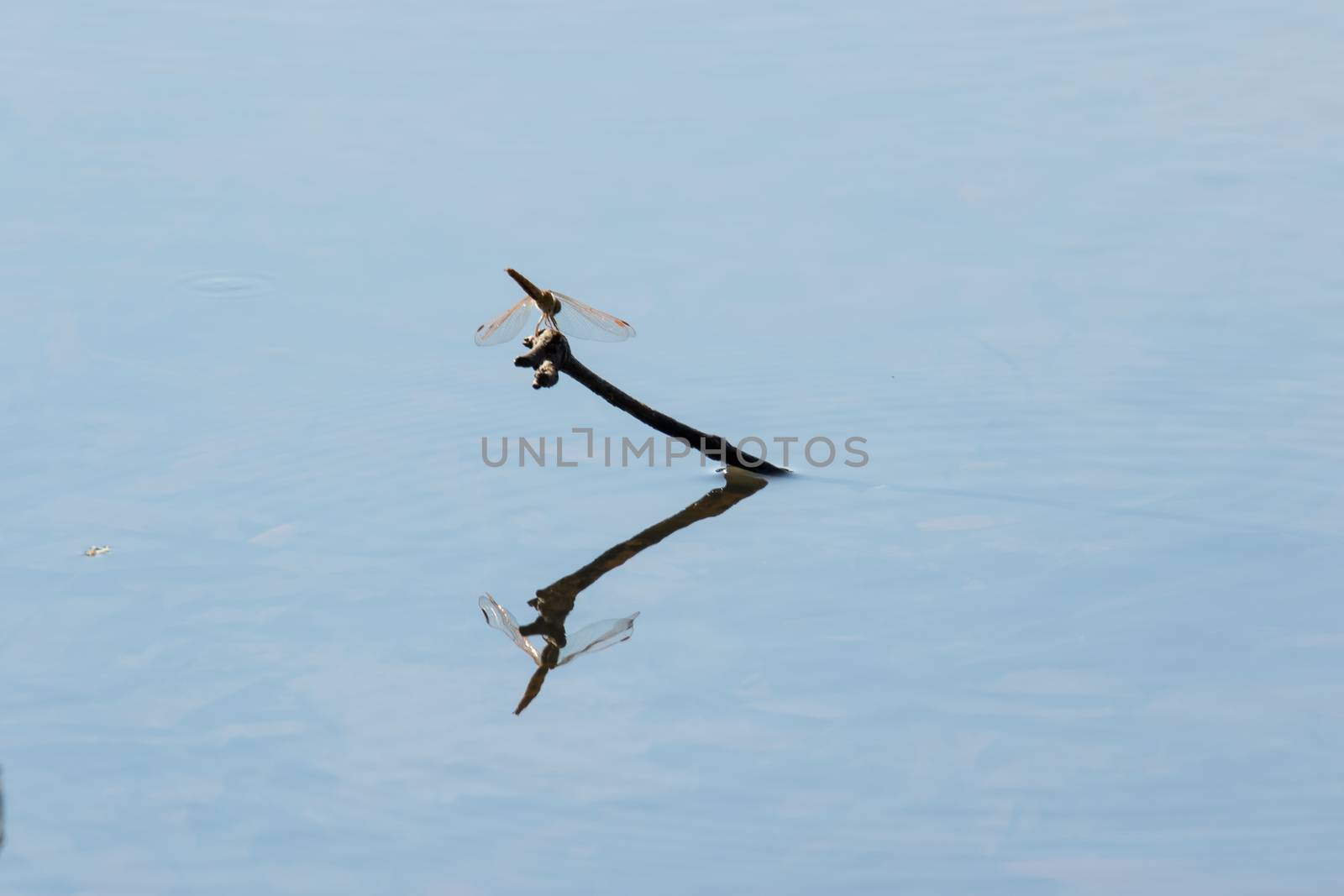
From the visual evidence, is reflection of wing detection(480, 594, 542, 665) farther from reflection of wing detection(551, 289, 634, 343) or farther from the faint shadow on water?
reflection of wing detection(551, 289, 634, 343)

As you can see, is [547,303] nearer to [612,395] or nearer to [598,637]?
[612,395]

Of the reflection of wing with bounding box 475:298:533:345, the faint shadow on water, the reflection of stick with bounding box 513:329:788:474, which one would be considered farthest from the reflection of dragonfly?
the reflection of wing with bounding box 475:298:533:345

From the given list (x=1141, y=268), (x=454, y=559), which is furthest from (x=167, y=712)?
(x=1141, y=268)

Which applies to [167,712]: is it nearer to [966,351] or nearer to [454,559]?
[454,559]

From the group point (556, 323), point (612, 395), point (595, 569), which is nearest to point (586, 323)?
point (556, 323)

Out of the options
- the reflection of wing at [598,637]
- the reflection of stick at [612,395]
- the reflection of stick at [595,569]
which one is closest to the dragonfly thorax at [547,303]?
the reflection of stick at [612,395]

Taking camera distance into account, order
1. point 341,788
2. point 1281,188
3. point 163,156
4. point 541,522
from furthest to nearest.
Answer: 1. point 163,156
2. point 1281,188
3. point 541,522
4. point 341,788

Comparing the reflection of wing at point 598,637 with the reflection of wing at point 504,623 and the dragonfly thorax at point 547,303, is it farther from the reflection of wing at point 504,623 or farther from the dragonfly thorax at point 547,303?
the dragonfly thorax at point 547,303
